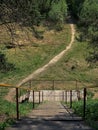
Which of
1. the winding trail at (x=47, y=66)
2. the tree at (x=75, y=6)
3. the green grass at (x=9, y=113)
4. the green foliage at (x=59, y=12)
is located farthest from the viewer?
the tree at (x=75, y=6)

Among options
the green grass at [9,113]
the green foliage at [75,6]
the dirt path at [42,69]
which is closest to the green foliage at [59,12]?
the green foliage at [75,6]

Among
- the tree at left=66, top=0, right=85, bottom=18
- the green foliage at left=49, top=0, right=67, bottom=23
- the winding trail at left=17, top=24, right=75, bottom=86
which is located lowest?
the winding trail at left=17, top=24, right=75, bottom=86

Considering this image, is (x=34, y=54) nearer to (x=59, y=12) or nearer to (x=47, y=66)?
(x=47, y=66)

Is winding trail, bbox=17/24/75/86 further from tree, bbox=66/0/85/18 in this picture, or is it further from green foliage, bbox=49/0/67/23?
tree, bbox=66/0/85/18

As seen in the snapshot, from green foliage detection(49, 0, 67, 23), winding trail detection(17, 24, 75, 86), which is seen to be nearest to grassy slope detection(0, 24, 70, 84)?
winding trail detection(17, 24, 75, 86)

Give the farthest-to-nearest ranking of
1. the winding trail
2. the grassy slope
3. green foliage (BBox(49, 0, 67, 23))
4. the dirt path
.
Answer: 1. green foliage (BBox(49, 0, 67, 23))
2. the grassy slope
3. the winding trail
4. the dirt path

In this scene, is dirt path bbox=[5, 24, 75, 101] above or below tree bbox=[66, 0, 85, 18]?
below

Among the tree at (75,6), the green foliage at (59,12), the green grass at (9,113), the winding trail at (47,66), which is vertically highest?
the tree at (75,6)

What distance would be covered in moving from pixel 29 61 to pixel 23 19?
3605 centimetres

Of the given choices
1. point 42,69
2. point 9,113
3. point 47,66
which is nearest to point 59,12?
point 47,66

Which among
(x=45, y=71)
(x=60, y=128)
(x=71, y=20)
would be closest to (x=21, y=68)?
(x=45, y=71)

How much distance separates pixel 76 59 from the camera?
159 ft

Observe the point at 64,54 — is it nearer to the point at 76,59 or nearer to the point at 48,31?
the point at 76,59

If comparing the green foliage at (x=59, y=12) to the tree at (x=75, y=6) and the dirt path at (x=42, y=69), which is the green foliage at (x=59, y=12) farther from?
the dirt path at (x=42, y=69)
